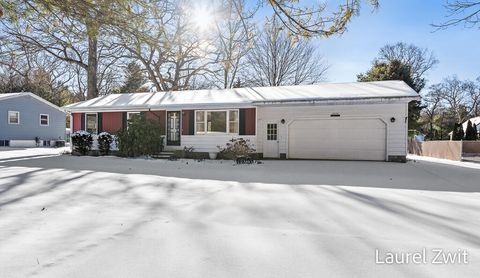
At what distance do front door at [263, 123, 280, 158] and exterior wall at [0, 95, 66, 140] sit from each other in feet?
66.2

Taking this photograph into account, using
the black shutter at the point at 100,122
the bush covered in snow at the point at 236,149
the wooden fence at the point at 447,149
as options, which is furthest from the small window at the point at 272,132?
the black shutter at the point at 100,122

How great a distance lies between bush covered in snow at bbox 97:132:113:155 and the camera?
15414mm

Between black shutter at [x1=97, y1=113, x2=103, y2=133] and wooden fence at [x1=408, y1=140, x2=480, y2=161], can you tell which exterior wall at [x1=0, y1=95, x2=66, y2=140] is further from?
Result: wooden fence at [x1=408, y1=140, x2=480, y2=161]

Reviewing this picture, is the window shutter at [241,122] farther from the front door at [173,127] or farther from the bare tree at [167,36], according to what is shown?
the bare tree at [167,36]

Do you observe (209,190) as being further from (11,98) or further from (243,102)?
(11,98)

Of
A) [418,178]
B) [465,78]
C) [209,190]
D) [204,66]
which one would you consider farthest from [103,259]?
[465,78]

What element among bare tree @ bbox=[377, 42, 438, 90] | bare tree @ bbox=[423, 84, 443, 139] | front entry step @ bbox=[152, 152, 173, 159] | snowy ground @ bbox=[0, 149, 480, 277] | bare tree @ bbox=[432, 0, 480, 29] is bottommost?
snowy ground @ bbox=[0, 149, 480, 277]

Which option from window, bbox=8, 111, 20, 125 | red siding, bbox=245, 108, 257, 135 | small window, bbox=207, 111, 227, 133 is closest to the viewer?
red siding, bbox=245, 108, 257, 135

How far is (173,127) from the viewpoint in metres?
15.1

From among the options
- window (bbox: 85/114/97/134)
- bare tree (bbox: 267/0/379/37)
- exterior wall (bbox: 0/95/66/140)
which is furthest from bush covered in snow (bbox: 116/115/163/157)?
exterior wall (bbox: 0/95/66/140)

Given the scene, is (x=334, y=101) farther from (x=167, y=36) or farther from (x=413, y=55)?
(x=413, y=55)

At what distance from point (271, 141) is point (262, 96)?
2.18 meters

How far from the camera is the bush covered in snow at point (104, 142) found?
1541 centimetres

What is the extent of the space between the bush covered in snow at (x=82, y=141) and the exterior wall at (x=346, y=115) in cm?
888
